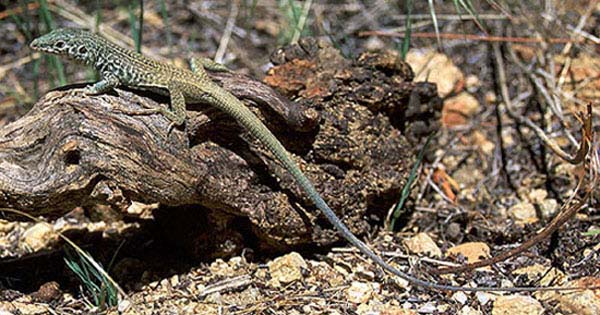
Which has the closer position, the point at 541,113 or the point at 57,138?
the point at 57,138

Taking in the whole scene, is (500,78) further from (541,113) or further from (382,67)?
(382,67)

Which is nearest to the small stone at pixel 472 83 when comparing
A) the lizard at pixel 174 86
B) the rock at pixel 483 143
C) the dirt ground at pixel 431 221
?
the dirt ground at pixel 431 221

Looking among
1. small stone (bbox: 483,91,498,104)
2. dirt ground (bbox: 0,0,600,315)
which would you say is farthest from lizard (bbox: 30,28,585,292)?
small stone (bbox: 483,91,498,104)

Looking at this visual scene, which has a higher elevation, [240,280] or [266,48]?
[266,48]

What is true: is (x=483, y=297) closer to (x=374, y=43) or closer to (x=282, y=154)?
(x=282, y=154)

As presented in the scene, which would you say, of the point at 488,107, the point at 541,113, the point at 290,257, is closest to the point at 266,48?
the point at 488,107

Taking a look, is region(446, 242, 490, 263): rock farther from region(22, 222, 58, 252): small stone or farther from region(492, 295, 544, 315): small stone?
region(22, 222, 58, 252): small stone

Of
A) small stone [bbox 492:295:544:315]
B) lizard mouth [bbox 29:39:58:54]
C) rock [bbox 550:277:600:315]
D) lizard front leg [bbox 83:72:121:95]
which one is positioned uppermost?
lizard mouth [bbox 29:39:58:54]
